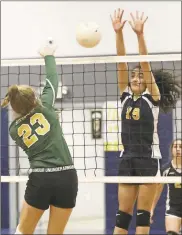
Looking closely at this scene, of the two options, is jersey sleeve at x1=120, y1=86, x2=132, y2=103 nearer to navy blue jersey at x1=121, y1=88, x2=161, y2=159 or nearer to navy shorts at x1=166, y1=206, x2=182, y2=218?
navy blue jersey at x1=121, y1=88, x2=161, y2=159

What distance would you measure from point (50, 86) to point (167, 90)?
1.18m

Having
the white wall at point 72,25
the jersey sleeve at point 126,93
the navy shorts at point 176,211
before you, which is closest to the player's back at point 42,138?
the jersey sleeve at point 126,93

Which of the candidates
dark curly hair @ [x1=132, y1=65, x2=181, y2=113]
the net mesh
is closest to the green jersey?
dark curly hair @ [x1=132, y1=65, x2=181, y2=113]

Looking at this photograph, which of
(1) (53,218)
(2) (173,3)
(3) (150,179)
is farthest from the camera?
(2) (173,3)

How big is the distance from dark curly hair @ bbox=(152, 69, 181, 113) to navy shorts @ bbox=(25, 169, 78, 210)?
4.05 ft

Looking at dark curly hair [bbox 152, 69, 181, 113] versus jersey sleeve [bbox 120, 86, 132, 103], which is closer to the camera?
jersey sleeve [bbox 120, 86, 132, 103]

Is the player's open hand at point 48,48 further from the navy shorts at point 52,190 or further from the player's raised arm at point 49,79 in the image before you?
the navy shorts at point 52,190

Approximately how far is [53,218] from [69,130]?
415cm

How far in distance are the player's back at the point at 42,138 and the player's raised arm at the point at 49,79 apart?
0.09 m

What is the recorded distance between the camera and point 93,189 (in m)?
7.11

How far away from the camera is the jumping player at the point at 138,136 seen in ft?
11.6

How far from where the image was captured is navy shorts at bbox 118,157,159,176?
3.60m

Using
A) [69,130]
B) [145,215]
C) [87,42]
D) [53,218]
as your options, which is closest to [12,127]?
[53,218]

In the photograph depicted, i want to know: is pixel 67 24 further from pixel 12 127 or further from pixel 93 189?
pixel 12 127
